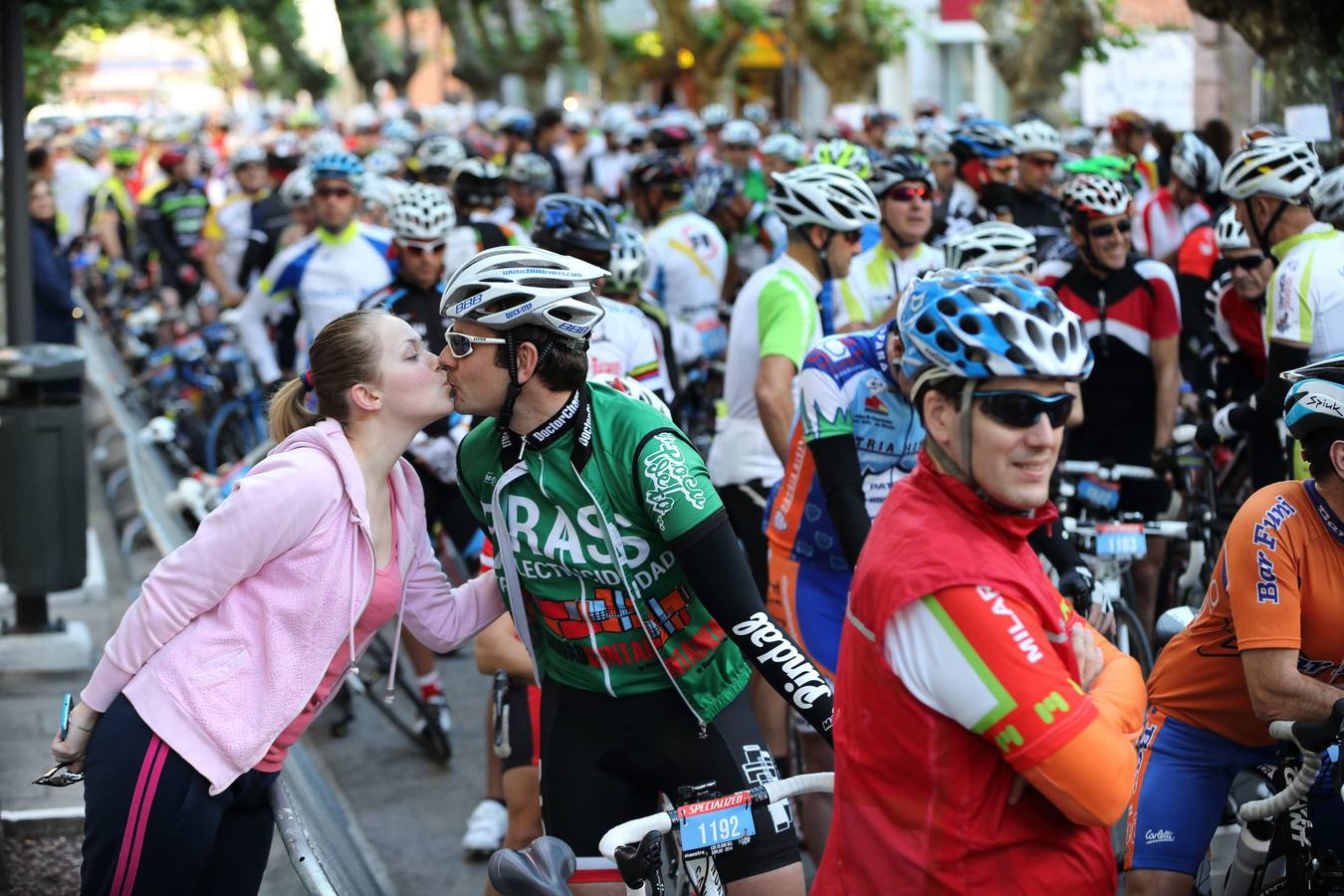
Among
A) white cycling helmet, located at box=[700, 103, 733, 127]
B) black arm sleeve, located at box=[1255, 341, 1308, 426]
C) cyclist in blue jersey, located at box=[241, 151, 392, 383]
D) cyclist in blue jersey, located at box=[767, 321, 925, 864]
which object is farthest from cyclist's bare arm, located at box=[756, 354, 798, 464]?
white cycling helmet, located at box=[700, 103, 733, 127]

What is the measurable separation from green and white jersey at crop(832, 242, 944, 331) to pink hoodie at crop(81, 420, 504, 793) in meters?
4.05

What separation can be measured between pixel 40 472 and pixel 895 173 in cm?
448

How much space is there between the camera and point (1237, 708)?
12.7 ft

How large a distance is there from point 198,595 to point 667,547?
1.06 meters

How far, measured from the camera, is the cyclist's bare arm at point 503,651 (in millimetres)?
4676

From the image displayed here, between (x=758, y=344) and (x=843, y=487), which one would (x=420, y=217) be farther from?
(x=843, y=487)

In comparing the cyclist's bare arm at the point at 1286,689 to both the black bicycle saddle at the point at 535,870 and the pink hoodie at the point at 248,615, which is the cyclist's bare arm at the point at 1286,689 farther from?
the pink hoodie at the point at 248,615

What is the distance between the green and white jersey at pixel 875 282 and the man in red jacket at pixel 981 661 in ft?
15.4

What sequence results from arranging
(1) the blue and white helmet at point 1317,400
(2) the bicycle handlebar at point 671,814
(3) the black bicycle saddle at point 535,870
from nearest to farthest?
1. (3) the black bicycle saddle at point 535,870
2. (2) the bicycle handlebar at point 671,814
3. (1) the blue and white helmet at point 1317,400

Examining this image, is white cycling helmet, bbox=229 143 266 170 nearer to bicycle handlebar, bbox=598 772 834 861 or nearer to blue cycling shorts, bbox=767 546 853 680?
blue cycling shorts, bbox=767 546 853 680

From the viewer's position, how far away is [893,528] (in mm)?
2703

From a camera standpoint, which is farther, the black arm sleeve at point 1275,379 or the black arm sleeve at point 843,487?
the black arm sleeve at point 1275,379

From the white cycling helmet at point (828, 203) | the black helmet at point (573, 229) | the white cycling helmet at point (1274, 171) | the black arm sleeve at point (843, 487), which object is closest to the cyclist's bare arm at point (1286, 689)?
the black arm sleeve at point (843, 487)

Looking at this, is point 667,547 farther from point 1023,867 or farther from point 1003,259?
point 1003,259
